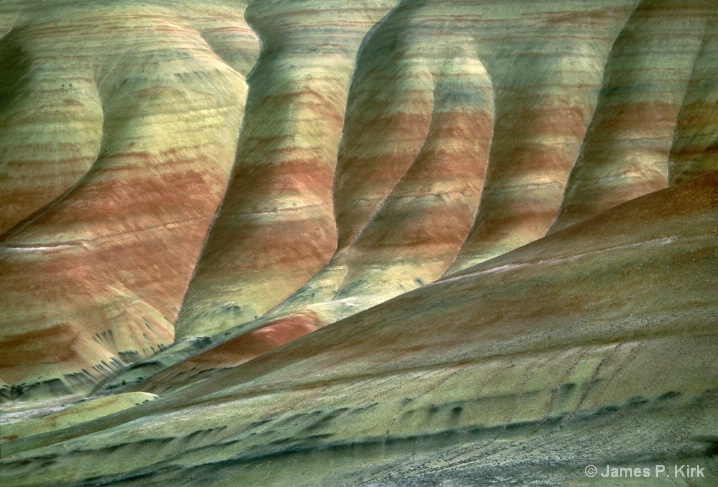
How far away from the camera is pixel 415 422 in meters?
27.3

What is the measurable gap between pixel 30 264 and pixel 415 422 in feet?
147

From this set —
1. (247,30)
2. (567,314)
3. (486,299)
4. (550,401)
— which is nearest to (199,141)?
(247,30)

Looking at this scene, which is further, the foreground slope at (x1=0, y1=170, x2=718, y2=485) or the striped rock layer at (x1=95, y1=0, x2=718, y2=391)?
the striped rock layer at (x1=95, y1=0, x2=718, y2=391)

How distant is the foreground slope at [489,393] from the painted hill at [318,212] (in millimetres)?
155

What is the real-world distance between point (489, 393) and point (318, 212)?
48.7m

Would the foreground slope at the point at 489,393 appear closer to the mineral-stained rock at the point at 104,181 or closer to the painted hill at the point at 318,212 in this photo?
the painted hill at the point at 318,212

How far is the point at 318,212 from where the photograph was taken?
247ft

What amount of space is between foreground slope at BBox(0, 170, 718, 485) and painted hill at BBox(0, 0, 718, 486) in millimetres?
155

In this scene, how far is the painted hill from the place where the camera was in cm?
3186

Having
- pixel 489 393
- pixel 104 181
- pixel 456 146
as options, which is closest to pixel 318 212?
pixel 456 146

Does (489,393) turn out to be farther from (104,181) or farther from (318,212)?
(104,181)

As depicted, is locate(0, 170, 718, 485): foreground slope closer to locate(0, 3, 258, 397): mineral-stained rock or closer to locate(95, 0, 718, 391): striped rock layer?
locate(0, 3, 258, 397): mineral-stained rock

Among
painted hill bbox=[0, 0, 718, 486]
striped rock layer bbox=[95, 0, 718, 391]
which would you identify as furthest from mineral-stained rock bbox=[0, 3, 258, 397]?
striped rock layer bbox=[95, 0, 718, 391]

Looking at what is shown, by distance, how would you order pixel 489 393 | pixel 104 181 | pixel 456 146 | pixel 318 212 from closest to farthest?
pixel 489 393 → pixel 104 181 → pixel 318 212 → pixel 456 146
